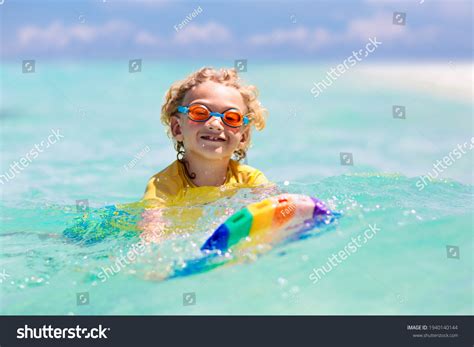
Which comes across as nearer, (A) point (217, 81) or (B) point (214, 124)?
(B) point (214, 124)

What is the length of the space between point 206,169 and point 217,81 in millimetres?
697

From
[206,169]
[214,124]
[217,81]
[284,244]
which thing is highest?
[217,81]

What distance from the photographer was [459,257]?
151 inches

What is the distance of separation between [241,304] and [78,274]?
1.11 meters

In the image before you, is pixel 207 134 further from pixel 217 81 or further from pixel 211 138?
pixel 217 81

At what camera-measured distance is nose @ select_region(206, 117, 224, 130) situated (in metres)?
4.61

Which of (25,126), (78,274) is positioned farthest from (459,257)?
(25,126)

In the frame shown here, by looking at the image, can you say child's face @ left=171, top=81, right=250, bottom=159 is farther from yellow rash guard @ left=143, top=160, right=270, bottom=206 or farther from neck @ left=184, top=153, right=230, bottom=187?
yellow rash guard @ left=143, top=160, right=270, bottom=206

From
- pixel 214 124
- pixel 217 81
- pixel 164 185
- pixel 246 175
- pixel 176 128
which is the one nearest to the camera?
pixel 214 124

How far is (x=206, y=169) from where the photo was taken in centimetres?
491

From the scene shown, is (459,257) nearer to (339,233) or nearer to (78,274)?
(339,233)

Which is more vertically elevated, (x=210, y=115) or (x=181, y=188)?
(x=210, y=115)

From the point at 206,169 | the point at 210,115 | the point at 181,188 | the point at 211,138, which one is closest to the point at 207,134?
the point at 211,138

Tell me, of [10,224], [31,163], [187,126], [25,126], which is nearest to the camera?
[187,126]
